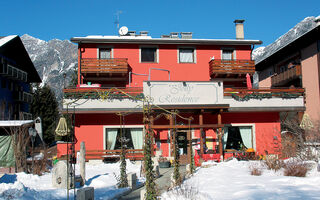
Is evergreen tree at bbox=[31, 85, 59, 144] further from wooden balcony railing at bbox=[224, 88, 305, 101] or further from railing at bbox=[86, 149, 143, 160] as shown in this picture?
wooden balcony railing at bbox=[224, 88, 305, 101]

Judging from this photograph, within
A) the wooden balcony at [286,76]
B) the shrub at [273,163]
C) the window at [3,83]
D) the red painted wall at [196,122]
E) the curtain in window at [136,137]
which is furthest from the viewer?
the window at [3,83]

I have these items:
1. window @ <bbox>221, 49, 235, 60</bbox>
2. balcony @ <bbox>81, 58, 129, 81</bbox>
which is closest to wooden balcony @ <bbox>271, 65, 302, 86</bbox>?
window @ <bbox>221, 49, 235, 60</bbox>

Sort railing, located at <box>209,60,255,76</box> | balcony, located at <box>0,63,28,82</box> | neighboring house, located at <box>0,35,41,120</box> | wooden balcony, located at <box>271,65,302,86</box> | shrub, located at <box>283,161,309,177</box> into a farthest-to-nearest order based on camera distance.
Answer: neighboring house, located at <box>0,35,41,120</box>
balcony, located at <box>0,63,28,82</box>
wooden balcony, located at <box>271,65,302,86</box>
railing, located at <box>209,60,255,76</box>
shrub, located at <box>283,161,309,177</box>

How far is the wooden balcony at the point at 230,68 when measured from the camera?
2330 cm

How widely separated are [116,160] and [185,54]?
10278mm

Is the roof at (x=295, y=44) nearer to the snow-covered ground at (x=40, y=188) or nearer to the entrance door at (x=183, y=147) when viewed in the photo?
the entrance door at (x=183, y=147)

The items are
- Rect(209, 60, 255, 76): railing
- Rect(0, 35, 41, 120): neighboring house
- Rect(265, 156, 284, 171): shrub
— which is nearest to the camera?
Rect(265, 156, 284, 171): shrub

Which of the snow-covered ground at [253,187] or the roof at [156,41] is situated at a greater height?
the roof at [156,41]

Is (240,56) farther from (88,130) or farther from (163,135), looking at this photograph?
(88,130)

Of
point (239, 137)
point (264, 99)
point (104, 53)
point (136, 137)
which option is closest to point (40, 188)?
point (136, 137)

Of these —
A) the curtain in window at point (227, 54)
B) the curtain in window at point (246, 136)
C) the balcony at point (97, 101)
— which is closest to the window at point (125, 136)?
the balcony at point (97, 101)

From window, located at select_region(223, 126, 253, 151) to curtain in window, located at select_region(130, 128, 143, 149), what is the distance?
19.0 ft

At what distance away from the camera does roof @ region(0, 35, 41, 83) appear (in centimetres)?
2789

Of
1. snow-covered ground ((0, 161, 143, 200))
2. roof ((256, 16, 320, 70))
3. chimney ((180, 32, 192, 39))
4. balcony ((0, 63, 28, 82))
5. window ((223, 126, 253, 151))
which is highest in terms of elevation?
chimney ((180, 32, 192, 39))
